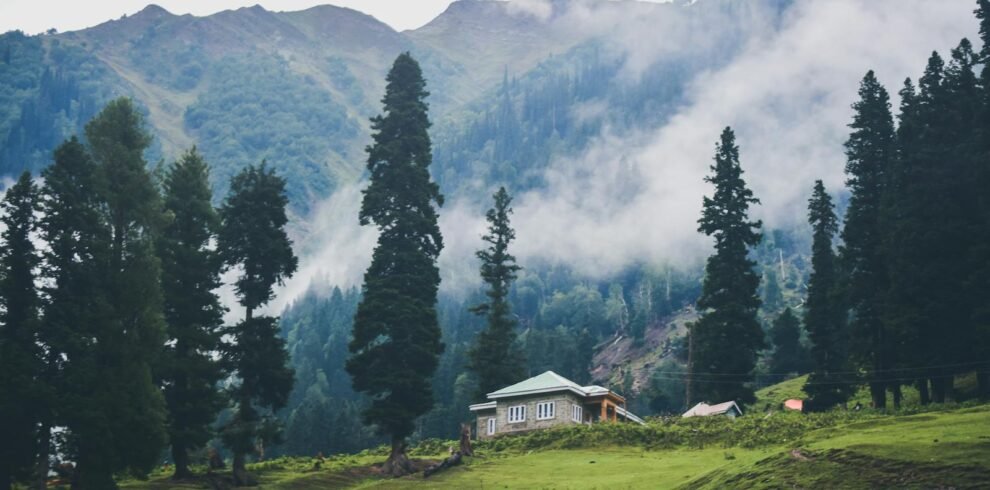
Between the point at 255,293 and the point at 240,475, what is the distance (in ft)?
36.9

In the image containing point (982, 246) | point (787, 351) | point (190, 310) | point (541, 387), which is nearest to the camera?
point (190, 310)

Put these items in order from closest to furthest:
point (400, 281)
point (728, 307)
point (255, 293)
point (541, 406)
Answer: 1. point (255, 293)
2. point (400, 281)
3. point (728, 307)
4. point (541, 406)

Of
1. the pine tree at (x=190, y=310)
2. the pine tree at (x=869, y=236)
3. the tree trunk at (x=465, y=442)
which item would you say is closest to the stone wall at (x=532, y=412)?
the tree trunk at (x=465, y=442)

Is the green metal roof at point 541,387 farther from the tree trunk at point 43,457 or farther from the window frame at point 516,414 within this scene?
the tree trunk at point 43,457

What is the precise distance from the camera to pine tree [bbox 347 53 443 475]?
218 ft

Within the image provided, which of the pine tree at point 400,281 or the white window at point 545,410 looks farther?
the white window at point 545,410

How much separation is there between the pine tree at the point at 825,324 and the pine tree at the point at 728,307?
17.7 ft

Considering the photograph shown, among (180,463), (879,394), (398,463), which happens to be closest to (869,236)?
(879,394)

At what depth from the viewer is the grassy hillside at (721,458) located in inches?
1551

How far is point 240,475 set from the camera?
5884cm

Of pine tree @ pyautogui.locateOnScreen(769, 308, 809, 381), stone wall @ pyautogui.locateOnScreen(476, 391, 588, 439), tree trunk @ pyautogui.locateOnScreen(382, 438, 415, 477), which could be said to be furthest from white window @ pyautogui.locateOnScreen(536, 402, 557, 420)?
pine tree @ pyautogui.locateOnScreen(769, 308, 809, 381)

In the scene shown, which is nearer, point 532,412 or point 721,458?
point 721,458

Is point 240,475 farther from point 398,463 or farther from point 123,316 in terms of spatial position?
point 123,316

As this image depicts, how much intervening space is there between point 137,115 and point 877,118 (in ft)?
176
